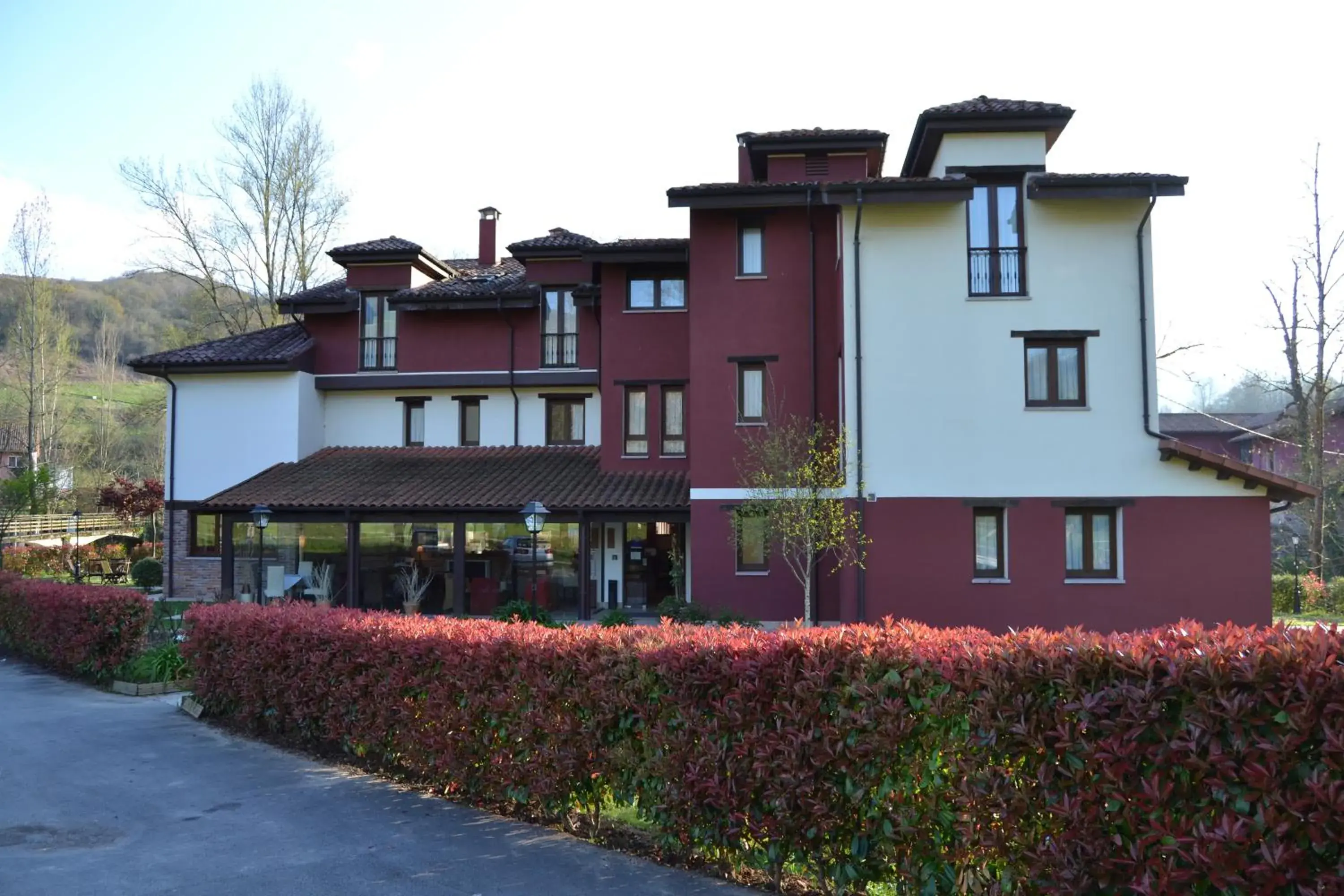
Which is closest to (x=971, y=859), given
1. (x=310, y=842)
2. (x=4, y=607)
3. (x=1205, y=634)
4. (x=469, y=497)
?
(x=1205, y=634)

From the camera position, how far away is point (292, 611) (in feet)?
31.6

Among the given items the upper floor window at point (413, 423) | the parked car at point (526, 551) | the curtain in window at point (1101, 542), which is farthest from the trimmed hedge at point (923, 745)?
the upper floor window at point (413, 423)

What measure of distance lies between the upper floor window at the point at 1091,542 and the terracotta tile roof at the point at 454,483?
7.20 metres

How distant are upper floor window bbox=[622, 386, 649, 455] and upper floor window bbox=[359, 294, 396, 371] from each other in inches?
283

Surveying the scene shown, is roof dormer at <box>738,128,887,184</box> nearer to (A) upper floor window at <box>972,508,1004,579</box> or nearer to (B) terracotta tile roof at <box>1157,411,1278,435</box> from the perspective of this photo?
(A) upper floor window at <box>972,508,1004,579</box>

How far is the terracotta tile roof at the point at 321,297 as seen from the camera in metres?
24.0

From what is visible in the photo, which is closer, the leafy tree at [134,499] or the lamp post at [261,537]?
the lamp post at [261,537]

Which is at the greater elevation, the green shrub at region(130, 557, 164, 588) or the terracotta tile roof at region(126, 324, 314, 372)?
the terracotta tile roof at region(126, 324, 314, 372)

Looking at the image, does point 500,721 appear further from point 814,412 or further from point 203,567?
point 203,567

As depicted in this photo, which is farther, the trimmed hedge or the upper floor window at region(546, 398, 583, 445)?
the upper floor window at region(546, 398, 583, 445)

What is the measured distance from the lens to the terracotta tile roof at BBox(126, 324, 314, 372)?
75.9 ft

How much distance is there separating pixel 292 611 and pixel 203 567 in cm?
1587

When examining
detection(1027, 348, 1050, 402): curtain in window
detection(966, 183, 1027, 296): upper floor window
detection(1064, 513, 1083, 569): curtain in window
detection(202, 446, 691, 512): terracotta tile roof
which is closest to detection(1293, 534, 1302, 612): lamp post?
detection(1064, 513, 1083, 569): curtain in window

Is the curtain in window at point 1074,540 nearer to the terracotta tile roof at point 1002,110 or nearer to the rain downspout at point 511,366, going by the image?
the terracotta tile roof at point 1002,110
